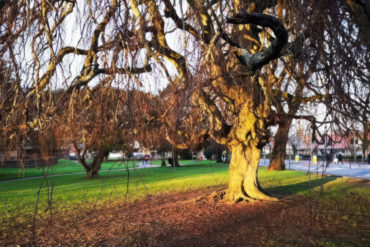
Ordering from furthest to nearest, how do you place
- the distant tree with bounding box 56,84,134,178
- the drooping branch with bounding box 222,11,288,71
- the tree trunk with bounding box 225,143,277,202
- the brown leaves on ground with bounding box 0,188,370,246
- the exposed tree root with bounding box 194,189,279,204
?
the tree trunk with bounding box 225,143,277,202
the exposed tree root with bounding box 194,189,279,204
the brown leaves on ground with bounding box 0,188,370,246
the distant tree with bounding box 56,84,134,178
the drooping branch with bounding box 222,11,288,71

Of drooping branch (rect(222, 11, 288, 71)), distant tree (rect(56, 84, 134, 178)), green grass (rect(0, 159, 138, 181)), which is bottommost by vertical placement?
green grass (rect(0, 159, 138, 181))

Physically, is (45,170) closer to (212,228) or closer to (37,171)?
(37,171)

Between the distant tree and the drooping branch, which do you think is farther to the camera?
the distant tree

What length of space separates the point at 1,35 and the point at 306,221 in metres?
6.84

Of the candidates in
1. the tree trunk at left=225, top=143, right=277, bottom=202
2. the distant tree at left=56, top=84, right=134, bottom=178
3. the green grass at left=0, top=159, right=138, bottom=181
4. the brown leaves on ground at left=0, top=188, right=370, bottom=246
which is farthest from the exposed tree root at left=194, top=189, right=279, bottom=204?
the distant tree at left=56, top=84, right=134, bottom=178

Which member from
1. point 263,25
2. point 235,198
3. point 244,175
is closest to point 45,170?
point 263,25

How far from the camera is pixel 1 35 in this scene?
9.95 feet

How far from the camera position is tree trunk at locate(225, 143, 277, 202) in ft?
30.2

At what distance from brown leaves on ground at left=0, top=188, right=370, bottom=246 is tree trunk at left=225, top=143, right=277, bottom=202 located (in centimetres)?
48

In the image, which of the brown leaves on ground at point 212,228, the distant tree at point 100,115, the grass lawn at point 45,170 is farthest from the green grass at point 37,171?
the brown leaves on ground at point 212,228

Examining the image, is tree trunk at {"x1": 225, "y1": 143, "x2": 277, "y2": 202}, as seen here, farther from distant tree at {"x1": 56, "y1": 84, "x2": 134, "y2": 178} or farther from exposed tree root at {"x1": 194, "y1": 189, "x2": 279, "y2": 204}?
distant tree at {"x1": 56, "y1": 84, "x2": 134, "y2": 178}

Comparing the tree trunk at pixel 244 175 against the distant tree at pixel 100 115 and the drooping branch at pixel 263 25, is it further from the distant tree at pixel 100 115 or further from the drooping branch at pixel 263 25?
the drooping branch at pixel 263 25

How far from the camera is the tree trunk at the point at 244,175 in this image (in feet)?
30.2

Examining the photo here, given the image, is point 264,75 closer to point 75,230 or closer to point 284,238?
point 284,238
